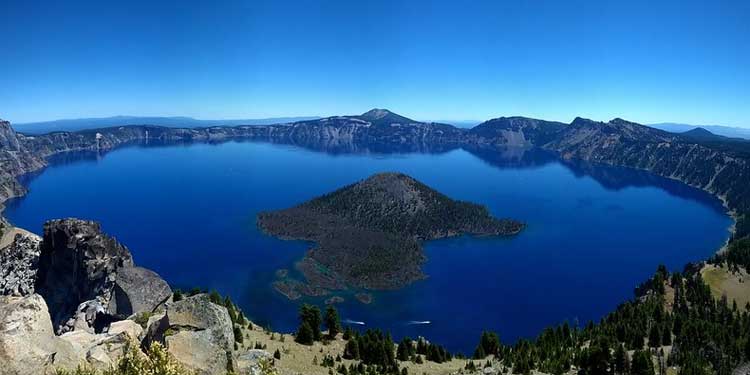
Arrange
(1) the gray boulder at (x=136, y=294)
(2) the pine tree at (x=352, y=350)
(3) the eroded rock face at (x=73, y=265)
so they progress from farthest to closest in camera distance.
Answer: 1. (3) the eroded rock face at (x=73, y=265)
2. (1) the gray boulder at (x=136, y=294)
3. (2) the pine tree at (x=352, y=350)

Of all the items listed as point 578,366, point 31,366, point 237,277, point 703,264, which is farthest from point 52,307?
point 703,264

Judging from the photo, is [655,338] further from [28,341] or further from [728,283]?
[28,341]

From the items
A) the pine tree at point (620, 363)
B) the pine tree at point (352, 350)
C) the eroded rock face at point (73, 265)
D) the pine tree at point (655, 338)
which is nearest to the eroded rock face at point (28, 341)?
the pine tree at point (352, 350)

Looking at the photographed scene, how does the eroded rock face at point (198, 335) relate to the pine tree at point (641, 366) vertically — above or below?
above

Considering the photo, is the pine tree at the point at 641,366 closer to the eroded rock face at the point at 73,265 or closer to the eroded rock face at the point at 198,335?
the eroded rock face at the point at 198,335

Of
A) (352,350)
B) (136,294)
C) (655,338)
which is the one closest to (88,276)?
(136,294)

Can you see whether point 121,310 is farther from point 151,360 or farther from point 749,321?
point 749,321

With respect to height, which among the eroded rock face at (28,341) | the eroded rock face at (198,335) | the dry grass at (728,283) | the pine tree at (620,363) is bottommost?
the dry grass at (728,283)
